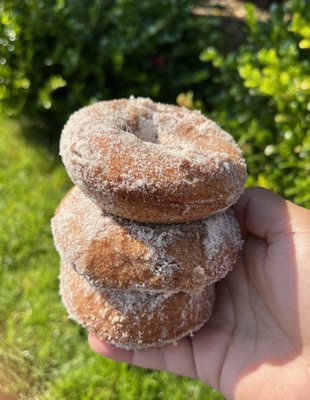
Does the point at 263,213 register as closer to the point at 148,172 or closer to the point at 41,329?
the point at 148,172

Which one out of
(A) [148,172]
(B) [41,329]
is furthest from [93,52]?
(A) [148,172]

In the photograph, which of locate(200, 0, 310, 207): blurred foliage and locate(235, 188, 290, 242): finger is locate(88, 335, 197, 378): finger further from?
locate(200, 0, 310, 207): blurred foliage

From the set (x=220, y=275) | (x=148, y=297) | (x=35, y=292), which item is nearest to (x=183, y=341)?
(x=148, y=297)

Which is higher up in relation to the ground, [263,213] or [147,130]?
[147,130]

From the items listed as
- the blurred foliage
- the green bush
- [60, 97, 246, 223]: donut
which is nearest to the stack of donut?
[60, 97, 246, 223]: donut

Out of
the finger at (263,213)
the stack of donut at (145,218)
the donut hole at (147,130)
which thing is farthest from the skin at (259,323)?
the donut hole at (147,130)
